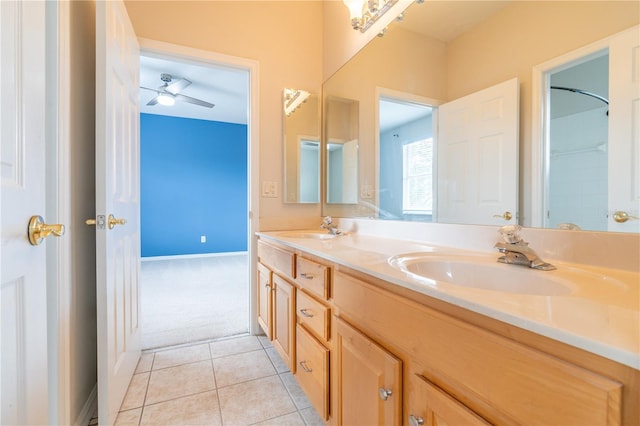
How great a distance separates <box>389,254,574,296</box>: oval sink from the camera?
0.69 m

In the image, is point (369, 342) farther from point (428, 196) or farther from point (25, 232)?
point (25, 232)

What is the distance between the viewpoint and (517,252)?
0.80 m

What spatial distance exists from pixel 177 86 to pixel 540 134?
3.58m

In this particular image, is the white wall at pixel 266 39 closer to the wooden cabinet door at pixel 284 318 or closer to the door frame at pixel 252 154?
the door frame at pixel 252 154

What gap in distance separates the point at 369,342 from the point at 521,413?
1.31 feet

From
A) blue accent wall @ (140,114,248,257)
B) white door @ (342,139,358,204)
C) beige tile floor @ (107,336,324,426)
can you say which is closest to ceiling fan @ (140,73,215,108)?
blue accent wall @ (140,114,248,257)

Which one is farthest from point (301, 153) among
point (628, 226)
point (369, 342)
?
point (628, 226)

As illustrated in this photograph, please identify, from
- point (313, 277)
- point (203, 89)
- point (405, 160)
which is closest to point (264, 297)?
point (313, 277)

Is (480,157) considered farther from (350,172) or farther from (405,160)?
(350,172)

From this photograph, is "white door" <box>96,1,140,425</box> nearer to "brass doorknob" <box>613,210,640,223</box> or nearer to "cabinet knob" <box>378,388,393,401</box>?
"cabinet knob" <box>378,388,393,401</box>

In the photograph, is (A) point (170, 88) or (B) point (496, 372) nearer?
(B) point (496, 372)

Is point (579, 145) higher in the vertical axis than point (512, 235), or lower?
higher

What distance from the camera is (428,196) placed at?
1.32 meters

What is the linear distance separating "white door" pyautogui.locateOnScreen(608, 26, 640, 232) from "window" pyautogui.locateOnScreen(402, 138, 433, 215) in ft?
1.99
